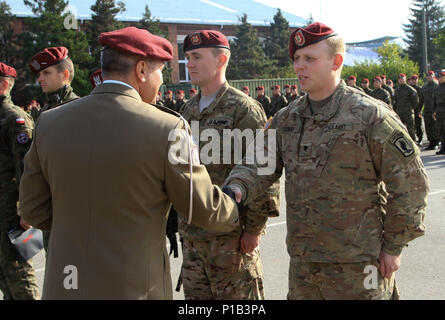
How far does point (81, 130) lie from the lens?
2105mm

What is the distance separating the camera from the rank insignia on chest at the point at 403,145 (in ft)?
8.13

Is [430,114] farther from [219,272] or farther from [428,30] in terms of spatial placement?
[428,30]

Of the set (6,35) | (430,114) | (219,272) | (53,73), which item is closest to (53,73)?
(53,73)

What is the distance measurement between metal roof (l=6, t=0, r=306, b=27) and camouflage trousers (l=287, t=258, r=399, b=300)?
99.4ft

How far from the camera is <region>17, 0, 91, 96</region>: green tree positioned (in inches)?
1060

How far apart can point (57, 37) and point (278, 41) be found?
2164cm

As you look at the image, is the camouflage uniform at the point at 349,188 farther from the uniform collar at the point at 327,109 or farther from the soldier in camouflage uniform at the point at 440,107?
the soldier in camouflage uniform at the point at 440,107

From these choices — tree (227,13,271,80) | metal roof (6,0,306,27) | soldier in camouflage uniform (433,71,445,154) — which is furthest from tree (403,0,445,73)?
soldier in camouflage uniform (433,71,445,154)

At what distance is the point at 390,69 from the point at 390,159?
31295 mm

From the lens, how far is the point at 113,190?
2047 millimetres

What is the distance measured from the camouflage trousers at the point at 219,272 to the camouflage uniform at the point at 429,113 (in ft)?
38.3

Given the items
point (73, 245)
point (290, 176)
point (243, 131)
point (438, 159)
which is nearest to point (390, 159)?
point (290, 176)

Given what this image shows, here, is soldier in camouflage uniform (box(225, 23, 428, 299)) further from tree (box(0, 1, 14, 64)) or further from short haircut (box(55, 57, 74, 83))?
tree (box(0, 1, 14, 64))

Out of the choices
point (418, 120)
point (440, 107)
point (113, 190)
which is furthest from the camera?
point (418, 120)
